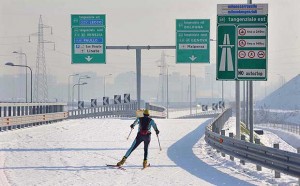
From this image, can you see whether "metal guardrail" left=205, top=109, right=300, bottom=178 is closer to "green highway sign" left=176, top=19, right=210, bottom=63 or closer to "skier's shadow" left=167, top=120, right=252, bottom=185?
"skier's shadow" left=167, top=120, right=252, bottom=185

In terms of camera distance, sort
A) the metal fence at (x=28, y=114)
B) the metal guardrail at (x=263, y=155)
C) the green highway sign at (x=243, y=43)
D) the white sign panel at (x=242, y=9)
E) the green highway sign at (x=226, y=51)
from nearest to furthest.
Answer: the metal guardrail at (x=263, y=155) → the green highway sign at (x=243, y=43) → the green highway sign at (x=226, y=51) → the white sign panel at (x=242, y=9) → the metal fence at (x=28, y=114)

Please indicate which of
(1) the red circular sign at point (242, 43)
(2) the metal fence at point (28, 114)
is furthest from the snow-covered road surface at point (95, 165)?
(2) the metal fence at point (28, 114)

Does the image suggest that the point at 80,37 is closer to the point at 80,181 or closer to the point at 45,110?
the point at 45,110

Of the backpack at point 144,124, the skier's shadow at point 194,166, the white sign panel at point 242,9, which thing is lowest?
the skier's shadow at point 194,166

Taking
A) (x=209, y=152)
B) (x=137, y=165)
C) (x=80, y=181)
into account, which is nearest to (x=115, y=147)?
(x=209, y=152)

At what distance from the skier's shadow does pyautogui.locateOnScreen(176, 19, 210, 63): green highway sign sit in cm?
1691

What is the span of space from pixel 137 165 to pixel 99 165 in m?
1.07

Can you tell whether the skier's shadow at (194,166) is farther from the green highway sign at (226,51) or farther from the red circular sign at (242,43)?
the red circular sign at (242,43)

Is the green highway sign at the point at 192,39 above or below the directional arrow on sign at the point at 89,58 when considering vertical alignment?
above

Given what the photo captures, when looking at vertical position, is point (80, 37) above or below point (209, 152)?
above

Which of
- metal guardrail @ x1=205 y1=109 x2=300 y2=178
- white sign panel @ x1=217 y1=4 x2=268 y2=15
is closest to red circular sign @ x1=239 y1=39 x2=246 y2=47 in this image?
white sign panel @ x1=217 y1=4 x2=268 y2=15

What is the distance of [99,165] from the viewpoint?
15531 millimetres

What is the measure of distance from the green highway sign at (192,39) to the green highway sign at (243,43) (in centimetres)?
2059

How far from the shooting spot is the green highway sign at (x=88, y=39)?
3950 centimetres
